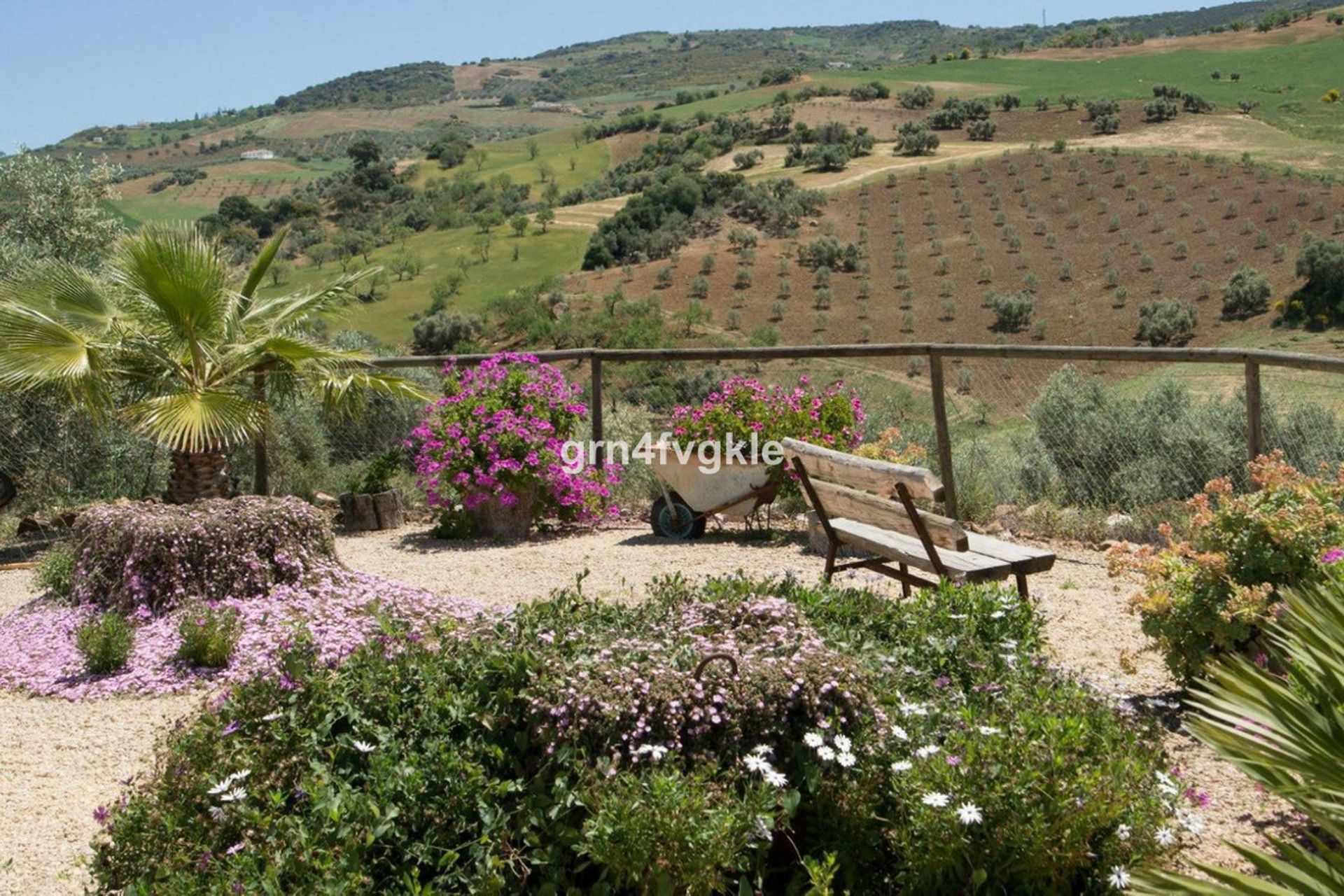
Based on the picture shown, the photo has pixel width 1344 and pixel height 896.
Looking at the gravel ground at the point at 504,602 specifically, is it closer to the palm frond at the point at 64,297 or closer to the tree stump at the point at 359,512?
the tree stump at the point at 359,512

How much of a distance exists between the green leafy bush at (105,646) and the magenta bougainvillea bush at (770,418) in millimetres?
3968

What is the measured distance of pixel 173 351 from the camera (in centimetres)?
838

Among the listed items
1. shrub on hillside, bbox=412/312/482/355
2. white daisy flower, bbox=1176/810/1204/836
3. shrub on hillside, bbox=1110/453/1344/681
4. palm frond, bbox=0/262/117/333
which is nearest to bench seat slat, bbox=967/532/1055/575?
shrub on hillside, bbox=1110/453/1344/681

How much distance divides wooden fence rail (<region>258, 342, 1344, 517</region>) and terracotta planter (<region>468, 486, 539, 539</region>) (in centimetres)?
110

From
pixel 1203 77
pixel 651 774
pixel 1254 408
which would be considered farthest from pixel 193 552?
pixel 1203 77

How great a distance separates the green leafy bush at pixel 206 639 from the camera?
5727mm

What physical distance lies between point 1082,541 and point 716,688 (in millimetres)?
5631

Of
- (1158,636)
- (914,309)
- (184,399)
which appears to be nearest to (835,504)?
(1158,636)

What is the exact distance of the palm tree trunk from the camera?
8406 mm

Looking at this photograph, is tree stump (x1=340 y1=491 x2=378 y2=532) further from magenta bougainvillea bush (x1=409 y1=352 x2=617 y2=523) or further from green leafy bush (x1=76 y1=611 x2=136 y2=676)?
green leafy bush (x1=76 y1=611 x2=136 y2=676)

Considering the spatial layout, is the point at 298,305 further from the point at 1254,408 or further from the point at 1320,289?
the point at 1320,289

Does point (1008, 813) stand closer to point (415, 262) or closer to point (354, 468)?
point (354, 468)

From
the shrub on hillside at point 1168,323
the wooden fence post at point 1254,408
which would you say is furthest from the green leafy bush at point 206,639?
the shrub on hillside at point 1168,323

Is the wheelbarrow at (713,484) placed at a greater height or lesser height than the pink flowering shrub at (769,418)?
lesser
